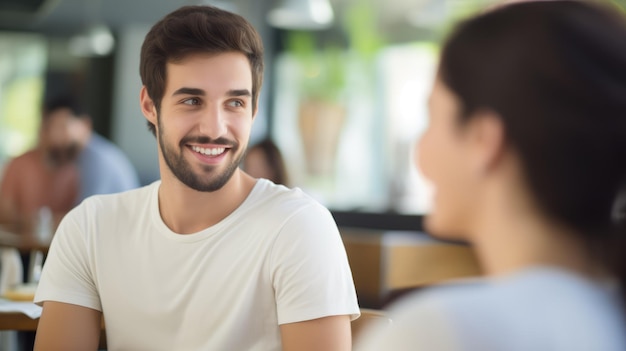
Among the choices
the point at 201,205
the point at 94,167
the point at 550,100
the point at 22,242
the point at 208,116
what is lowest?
the point at 22,242

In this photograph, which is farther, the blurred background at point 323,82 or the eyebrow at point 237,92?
the blurred background at point 323,82

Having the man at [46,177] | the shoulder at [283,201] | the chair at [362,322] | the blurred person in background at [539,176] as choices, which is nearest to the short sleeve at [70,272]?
the shoulder at [283,201]

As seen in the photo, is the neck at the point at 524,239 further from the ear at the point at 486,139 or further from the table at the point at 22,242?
the table at the point at 22,242

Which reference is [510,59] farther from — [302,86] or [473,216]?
[302,86]

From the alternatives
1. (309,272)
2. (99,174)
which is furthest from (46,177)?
(309,272)

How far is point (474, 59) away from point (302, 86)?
22.1 feet

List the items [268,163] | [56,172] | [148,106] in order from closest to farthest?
1. [148,106]
2. [268,163]
3. [56,172]

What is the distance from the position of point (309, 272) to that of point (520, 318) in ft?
3.41

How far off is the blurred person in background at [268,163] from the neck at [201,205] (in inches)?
112

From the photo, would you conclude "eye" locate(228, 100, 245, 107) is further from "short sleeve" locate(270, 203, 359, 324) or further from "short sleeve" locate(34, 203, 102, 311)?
Answer: "short sleeve" locate(34, 203, 102, 311)

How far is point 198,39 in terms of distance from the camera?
76.2 inches

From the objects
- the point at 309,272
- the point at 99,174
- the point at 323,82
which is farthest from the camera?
the point at 323,82

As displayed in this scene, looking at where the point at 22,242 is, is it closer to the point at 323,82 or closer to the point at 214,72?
the point at 214,72

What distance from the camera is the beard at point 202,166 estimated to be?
6.40 feet
